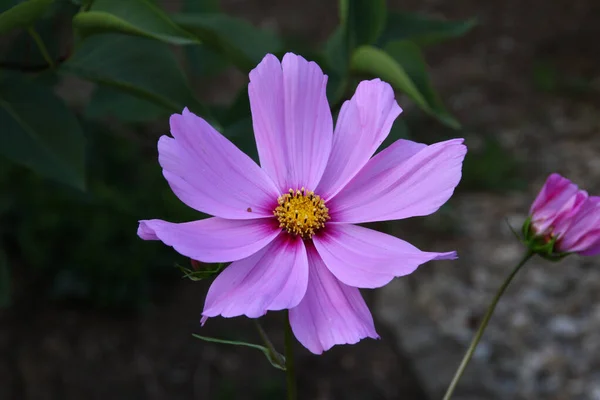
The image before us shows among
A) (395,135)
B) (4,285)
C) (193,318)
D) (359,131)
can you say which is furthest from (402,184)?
(193,318)

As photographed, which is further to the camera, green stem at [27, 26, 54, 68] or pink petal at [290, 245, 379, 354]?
green stem at [27, 26, 54, 68]

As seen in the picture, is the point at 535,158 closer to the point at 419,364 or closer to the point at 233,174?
the point at 419,364

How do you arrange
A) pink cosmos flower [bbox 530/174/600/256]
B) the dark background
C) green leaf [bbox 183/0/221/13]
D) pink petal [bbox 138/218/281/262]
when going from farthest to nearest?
1. the dark background
2. green leaf [bbox 183/0/221/13]
3. pink cosmos flower [bbox 530/174/600/256]
4. pink petal [bbox 138/218/281/262]

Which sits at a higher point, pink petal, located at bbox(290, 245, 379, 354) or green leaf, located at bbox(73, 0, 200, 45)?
green leaf, located at bbox(73, 0, 200, 45)

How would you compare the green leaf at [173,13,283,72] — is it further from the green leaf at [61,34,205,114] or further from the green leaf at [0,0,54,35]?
the green leaf at [0,0,54,35]

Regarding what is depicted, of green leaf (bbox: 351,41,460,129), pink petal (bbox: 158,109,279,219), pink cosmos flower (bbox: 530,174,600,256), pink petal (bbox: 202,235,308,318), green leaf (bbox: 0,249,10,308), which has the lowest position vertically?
green leaf (bbox: 0,249,10,308)

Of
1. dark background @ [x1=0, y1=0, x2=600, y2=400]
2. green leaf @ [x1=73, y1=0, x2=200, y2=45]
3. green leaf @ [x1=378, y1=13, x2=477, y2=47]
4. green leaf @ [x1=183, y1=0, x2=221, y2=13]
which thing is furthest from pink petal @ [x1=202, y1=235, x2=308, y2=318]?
dark background @ [x1=0, y1=0, x2=600, y2=400]

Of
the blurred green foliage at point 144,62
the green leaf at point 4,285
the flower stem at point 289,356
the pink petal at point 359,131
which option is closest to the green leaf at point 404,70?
the blurred green foliage at point 144,62

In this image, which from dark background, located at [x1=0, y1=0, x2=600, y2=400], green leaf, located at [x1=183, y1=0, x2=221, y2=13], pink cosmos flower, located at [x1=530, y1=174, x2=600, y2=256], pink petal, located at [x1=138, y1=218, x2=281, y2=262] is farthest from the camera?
dark background, located at [x1=0, y1=0, x2=600, y2=400]

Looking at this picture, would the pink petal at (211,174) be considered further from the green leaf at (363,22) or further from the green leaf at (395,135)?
the green leaf at (363,22)
